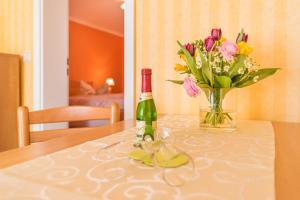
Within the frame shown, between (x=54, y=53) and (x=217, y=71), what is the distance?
1576 millimetres

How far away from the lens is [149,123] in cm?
70

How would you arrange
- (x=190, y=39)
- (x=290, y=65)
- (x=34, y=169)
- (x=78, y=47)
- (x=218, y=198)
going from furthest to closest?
(x=78, y=47) → (x=190, y=39) → (x=290, y=65) → (x=34, y=169) → (x=218, y=198)

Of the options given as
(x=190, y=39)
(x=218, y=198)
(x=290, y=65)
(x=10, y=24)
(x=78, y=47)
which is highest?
(x=78, y=47)

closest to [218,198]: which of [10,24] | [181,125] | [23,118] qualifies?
[181,125]

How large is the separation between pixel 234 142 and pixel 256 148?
0.07 m

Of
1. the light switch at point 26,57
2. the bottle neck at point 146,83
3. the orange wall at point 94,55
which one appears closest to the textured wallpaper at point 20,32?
the light switch at point 26,57

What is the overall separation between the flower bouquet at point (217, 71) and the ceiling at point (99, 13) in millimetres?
3815

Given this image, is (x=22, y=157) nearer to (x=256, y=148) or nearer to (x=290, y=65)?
(x=256, y=148)

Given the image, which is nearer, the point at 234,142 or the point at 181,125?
the point at 234,142

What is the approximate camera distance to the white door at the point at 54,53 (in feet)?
6.37

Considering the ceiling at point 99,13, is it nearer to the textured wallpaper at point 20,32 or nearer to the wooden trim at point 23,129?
the textured wallpaper at point 20,32

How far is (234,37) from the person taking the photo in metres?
1.23

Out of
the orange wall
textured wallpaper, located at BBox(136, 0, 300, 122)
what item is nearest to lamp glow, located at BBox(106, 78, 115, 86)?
the orange wall

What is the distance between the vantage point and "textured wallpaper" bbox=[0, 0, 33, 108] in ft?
6.53
